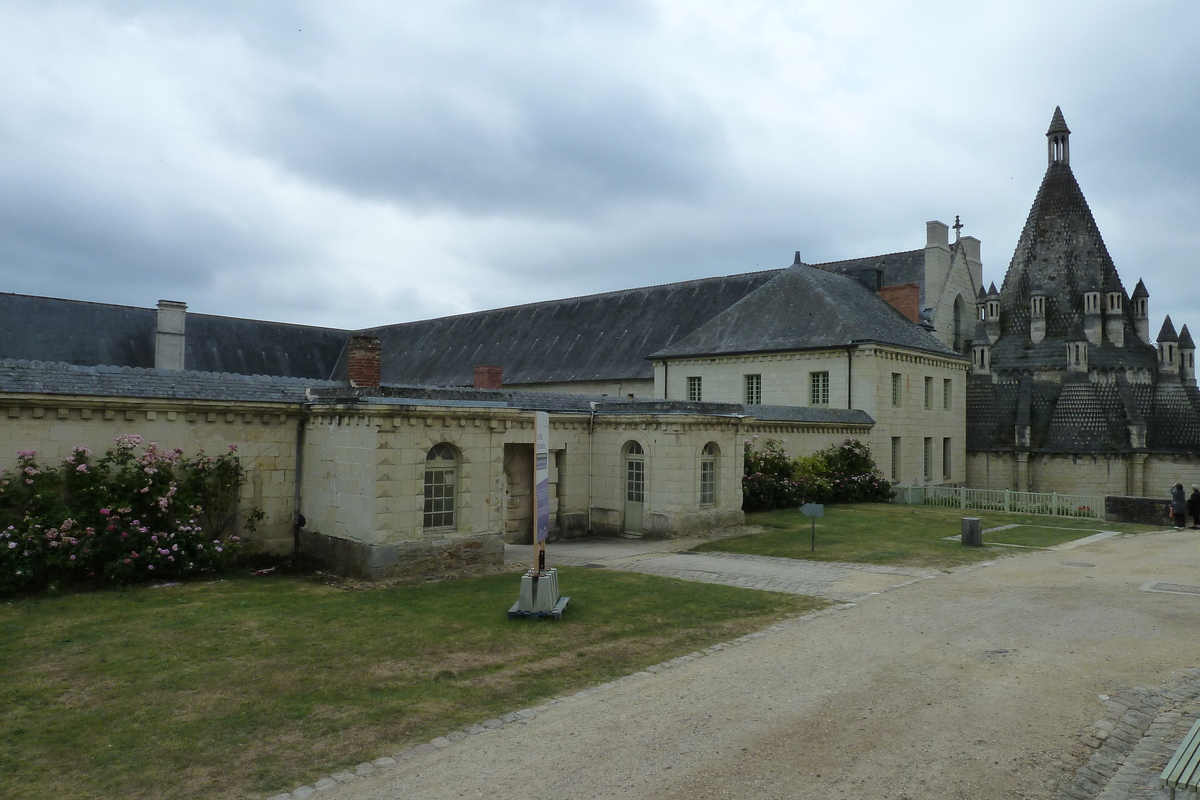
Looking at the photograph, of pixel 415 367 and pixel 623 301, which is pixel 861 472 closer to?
pixel 623 301

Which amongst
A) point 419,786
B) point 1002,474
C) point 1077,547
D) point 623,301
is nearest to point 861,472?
point 1077,547

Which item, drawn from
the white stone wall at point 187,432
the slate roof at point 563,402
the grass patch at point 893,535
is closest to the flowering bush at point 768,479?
the grass patch at point 893,535

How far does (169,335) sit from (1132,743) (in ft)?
112

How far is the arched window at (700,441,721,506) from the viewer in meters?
17.9

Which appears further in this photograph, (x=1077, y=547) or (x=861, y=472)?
(x=861, y=472)

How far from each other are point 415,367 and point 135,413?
29994 millimetres

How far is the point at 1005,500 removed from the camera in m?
23.0

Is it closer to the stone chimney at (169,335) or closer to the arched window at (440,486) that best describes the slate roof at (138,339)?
the stone chimney at (169,335)

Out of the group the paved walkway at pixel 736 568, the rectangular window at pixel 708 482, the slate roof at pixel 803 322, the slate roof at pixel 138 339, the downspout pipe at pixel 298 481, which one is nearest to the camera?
the paved walkway at pixel 736 568

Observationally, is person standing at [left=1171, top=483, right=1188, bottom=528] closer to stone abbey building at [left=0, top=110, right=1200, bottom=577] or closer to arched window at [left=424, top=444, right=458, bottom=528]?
stone abbey building at [left=0, top=110, right=1200, bottom=577]

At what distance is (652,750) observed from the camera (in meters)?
5.69

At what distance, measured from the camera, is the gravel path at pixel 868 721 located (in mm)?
5145

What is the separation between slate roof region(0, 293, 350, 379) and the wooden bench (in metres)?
30.1

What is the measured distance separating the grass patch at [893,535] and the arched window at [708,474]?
1.46m
